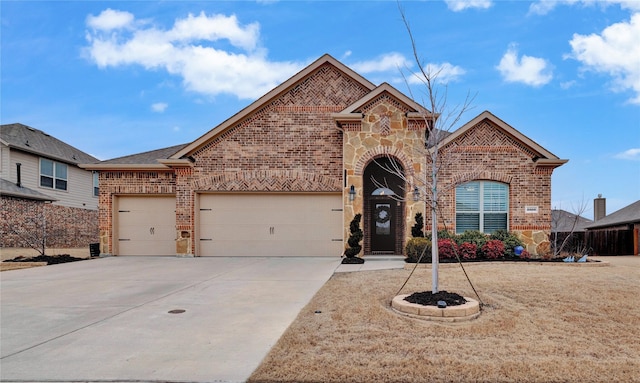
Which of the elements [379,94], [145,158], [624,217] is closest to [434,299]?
[379,94]

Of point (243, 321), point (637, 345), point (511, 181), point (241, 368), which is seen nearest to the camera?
point (241, 368)

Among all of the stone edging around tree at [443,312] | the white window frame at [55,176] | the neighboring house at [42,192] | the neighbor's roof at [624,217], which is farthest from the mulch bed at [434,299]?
the white window frame at [55,176]

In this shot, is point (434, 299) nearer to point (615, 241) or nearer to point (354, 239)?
point (354, 239)

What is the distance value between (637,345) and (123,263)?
13.5 meters

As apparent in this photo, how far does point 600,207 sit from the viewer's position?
3123cm

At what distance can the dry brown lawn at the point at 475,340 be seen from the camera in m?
4.37

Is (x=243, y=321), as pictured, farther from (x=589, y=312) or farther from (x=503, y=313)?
(x=589, y=312)

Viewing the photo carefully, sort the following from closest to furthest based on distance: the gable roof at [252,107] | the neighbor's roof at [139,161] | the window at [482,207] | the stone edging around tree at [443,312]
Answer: the stone edging around tree at [443,312], the window at [482,207], the gable roof at [252,107], the neighbor's roof at [139,161]

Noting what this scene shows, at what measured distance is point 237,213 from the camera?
15914mm

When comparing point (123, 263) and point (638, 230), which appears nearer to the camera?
point (123, 263)

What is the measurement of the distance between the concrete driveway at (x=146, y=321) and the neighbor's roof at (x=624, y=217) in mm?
20268

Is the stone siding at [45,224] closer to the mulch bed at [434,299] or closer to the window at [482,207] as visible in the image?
the window at [482,207]

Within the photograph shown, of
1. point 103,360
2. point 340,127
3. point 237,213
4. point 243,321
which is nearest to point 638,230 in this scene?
point 340,127

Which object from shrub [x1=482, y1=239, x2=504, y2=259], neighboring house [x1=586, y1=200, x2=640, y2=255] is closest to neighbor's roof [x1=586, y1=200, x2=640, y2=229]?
neighboring house [x1=586, y1=200, x2=640, y2=255]
